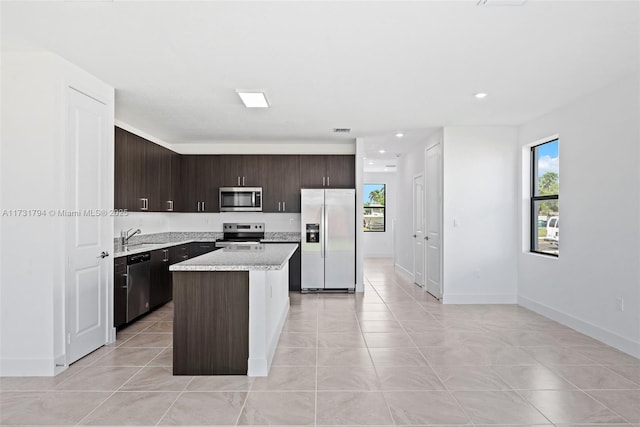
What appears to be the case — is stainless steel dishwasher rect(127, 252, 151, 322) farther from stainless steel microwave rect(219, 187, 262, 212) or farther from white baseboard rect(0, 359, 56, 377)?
stainless steel microwave rect(219, 187, 262, 212)

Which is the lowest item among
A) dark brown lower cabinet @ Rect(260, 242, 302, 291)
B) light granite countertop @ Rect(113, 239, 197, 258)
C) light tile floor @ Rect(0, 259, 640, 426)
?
light tile floor @ Rect(0, 259, 640, 426)

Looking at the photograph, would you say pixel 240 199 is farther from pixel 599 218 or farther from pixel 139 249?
pixel 599 218

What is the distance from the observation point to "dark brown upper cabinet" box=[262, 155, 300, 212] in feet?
22.3

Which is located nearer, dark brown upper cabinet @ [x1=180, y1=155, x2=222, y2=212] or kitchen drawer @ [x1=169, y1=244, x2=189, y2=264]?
kitchen drawer @ [x1=169, y1=244, x2=189, y2=264]

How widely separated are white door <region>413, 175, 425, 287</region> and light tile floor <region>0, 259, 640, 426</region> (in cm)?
254

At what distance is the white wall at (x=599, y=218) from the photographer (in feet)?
11.7

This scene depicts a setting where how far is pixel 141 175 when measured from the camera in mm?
5207

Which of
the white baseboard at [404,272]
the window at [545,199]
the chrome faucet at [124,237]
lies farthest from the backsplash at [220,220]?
the window at [545,199]

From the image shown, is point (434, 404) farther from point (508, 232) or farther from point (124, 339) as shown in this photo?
point (508, 232)

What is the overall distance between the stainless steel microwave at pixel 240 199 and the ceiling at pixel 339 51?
2.06 metres

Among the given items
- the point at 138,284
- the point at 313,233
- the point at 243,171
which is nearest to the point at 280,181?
the point at 243,171

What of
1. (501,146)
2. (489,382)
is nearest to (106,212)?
(489,382)

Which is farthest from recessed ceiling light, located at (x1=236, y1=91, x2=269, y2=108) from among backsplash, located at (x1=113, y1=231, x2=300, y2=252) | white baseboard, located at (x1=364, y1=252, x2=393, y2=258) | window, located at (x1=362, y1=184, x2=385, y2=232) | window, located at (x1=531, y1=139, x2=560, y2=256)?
white baseboard, located at (x1=364, y1=252, x2=393, y2=258)

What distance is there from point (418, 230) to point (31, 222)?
18.5 ft
